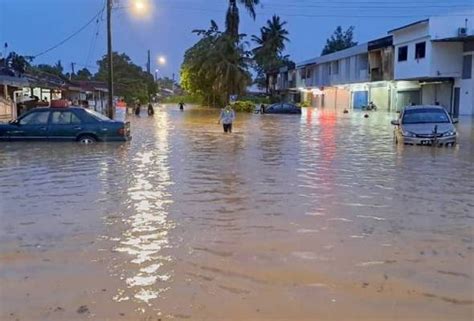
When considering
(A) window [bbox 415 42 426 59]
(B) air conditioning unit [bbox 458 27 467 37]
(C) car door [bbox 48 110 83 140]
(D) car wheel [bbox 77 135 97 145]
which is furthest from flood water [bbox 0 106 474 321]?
(A) window [bbox 415 42 426 59]

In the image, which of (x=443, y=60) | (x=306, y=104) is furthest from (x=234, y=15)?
(x=443, y=60)

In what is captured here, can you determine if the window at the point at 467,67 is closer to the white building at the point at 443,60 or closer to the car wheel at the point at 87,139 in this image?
the white building at the point at 443,60

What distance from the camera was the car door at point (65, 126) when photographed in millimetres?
18891

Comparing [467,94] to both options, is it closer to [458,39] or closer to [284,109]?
[458,39]

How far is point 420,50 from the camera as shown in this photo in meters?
47.6

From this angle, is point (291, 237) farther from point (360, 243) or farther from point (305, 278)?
point (305, 278)

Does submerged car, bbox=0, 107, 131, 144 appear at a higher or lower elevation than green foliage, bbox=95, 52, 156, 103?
lower

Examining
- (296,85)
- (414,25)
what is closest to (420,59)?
(414,25)

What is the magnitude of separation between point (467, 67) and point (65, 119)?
34.1 metres

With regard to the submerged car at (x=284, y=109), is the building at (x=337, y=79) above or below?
above

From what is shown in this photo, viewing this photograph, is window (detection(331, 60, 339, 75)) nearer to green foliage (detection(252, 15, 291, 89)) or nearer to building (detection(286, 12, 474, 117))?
building (detection(286, 12, 474, 117))

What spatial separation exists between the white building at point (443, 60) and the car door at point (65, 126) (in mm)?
32777

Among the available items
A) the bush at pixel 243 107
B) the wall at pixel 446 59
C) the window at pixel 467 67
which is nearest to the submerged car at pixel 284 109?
the bush at pixel 243 107

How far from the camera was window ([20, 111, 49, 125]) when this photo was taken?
1902cm
